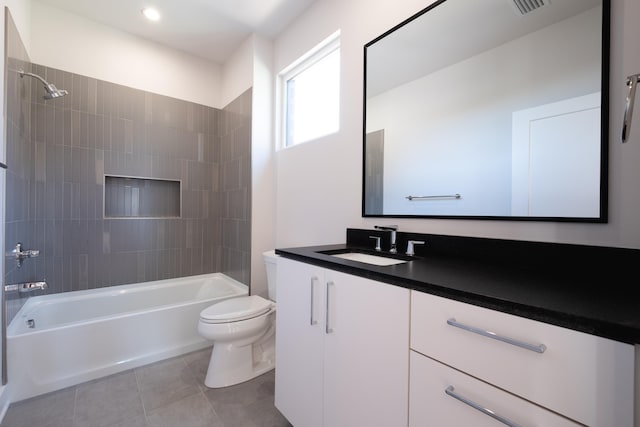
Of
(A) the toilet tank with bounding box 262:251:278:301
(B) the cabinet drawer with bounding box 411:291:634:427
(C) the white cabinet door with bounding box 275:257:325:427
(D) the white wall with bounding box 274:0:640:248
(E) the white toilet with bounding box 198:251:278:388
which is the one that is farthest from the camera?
(A) the toilet tank with bounding box 262:251:278:301

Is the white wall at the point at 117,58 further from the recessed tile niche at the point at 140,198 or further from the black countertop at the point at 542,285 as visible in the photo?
the black countertop at the point at 542,285

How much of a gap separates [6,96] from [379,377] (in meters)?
2.50

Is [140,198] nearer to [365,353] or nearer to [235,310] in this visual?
[235,310]

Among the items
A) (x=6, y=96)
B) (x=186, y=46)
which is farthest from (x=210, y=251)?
(x=186, y=46)

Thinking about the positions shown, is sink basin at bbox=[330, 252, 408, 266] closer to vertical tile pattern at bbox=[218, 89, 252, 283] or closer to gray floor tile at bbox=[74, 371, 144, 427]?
vertical tile pattern at bbox=[218, 89, 252, 283]

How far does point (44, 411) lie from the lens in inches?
60.0

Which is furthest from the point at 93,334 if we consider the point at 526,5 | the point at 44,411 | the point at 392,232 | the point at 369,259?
the point at 526,5

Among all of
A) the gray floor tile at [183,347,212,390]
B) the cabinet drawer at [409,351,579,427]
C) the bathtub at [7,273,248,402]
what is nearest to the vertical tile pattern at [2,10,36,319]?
the bathtub at [7,273,248,402]

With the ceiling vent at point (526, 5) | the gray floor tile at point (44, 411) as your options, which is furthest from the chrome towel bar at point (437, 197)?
the gray floor tile at point (44, 411)

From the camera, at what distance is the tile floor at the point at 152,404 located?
1450 mm

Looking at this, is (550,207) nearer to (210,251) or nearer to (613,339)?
(613,339)

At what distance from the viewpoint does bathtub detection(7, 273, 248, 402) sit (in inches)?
65.3

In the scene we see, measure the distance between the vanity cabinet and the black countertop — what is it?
79 mm

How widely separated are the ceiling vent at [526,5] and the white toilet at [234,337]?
2117 mm
